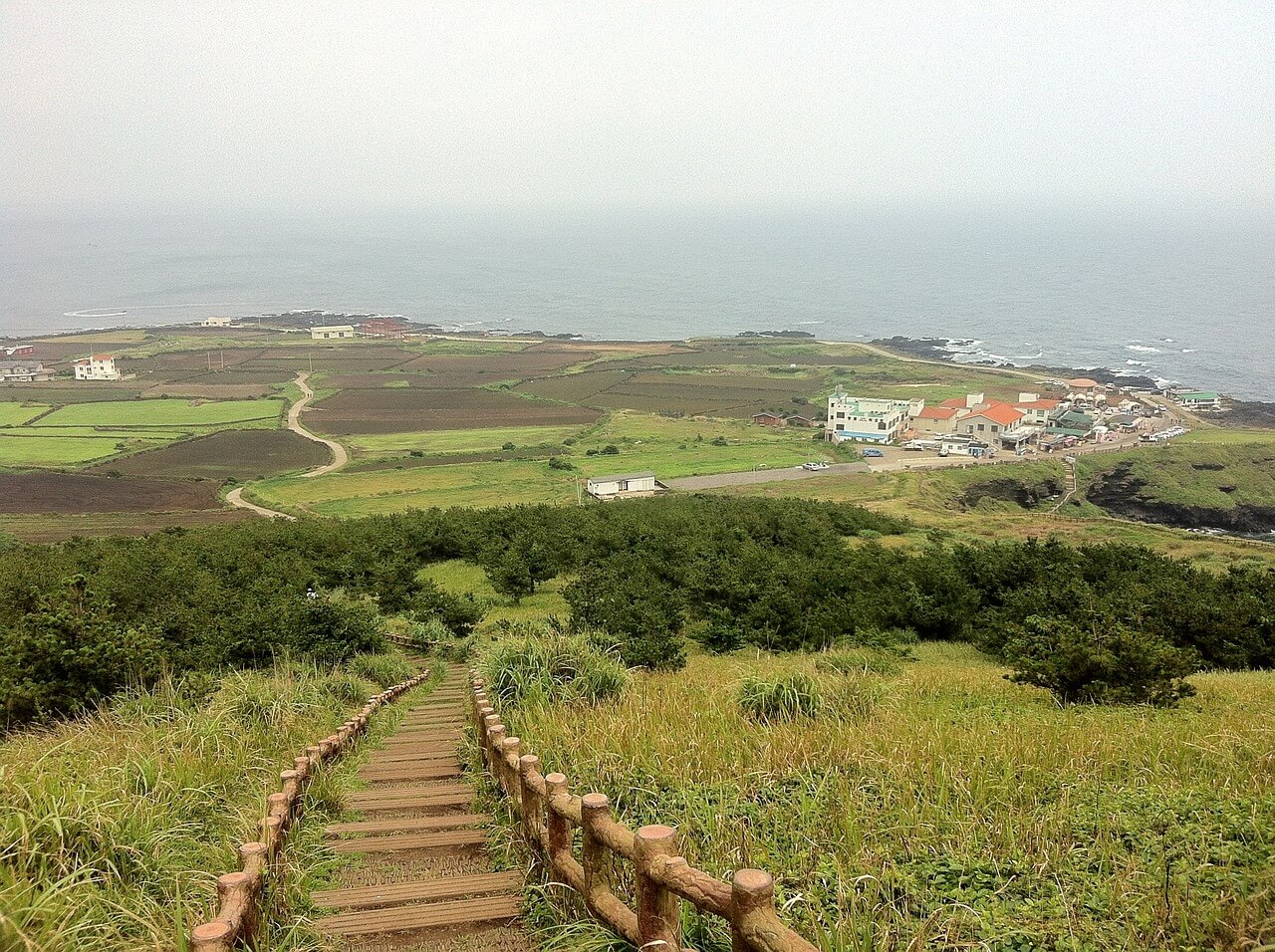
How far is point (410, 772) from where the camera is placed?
21.6ft

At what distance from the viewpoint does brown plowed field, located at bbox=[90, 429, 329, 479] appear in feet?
160

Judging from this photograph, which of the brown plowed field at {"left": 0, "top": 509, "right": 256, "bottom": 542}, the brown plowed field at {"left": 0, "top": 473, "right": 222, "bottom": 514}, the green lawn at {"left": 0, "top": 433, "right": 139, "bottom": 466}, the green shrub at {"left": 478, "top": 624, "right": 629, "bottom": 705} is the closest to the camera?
the green shrub at {"left": 478, "top": 624, "right": 629, "bottom": 705}

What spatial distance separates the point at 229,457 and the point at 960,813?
5409cm

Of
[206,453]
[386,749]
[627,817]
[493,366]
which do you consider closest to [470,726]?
[386,749]

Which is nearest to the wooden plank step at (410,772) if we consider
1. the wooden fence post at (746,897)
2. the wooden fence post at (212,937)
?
the wooden fence post at (212,937)

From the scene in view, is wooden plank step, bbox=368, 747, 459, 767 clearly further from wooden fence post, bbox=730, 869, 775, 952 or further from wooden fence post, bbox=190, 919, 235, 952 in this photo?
wooden fence post, bbox=730, 869, 775, 952

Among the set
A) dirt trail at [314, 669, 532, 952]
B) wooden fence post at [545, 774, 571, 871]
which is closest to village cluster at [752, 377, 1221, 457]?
dirt trail at [314, 669, 532, 952]

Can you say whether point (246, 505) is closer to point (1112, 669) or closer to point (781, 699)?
point (781, 699)

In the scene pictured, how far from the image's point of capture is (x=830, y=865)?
→ 397 cm

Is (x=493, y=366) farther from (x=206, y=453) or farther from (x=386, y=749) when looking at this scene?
(x=386, y=749)

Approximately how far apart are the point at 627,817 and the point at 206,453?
5492cm

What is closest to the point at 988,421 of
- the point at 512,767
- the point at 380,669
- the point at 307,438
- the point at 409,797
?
the point at 307,438

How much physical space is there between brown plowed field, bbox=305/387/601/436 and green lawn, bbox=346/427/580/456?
1.60 m

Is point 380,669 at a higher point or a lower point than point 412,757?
lower
